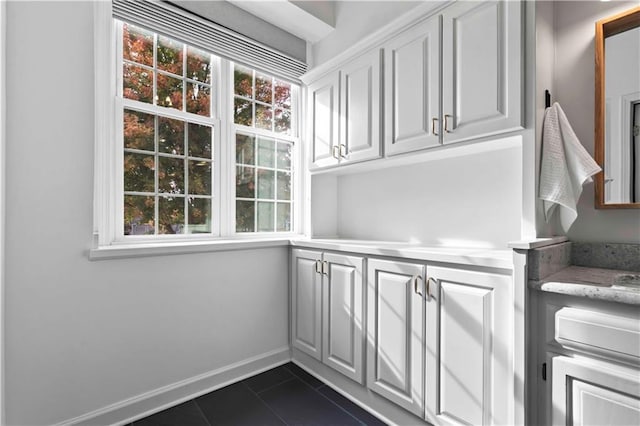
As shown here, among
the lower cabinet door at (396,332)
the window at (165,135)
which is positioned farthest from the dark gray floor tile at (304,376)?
the window at (165,135)

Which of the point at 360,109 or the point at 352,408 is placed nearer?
the point at 352,408

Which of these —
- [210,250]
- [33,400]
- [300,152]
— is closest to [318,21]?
[300,152]

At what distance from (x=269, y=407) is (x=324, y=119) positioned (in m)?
2.01

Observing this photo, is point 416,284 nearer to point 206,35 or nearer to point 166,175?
point 166,175

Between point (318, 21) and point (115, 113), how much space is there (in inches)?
65.5

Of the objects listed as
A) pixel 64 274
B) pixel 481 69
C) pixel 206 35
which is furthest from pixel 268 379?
pixel 206 35

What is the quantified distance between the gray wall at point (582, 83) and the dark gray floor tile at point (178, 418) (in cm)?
227

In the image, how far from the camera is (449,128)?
1.66 metres

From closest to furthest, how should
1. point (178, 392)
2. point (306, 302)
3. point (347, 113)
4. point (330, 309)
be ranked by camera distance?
point (178, 392), point (330, 309), point (347, 113), point (306, 302)

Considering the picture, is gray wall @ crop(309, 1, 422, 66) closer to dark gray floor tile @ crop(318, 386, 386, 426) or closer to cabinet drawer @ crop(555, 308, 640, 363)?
cabinet drawer @ crop(555, 308, 640, 363)

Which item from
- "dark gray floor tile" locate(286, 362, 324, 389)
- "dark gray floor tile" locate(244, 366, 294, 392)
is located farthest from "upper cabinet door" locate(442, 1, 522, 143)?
"dark gray floor tile" locate(244, 366, 294, 392)

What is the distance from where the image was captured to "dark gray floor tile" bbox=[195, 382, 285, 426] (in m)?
1.81

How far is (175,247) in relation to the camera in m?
1.97

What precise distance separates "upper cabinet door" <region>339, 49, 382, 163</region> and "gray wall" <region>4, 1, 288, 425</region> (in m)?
1.34
